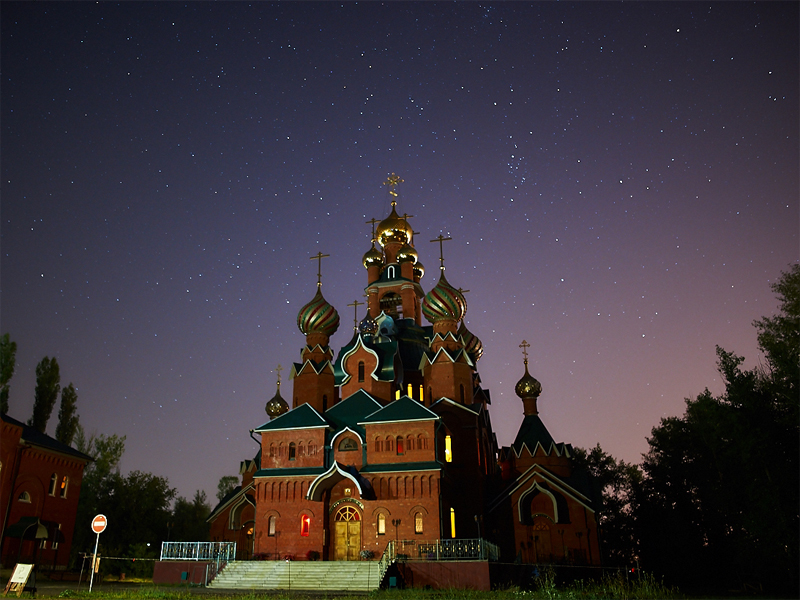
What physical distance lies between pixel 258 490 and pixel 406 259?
17933mm

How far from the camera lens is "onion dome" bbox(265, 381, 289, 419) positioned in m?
39.4

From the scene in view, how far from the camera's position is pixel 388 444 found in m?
27.1

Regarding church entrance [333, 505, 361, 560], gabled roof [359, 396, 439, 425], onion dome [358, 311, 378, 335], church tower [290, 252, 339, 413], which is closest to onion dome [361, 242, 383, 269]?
onion dome [358, 311, 378, 335]

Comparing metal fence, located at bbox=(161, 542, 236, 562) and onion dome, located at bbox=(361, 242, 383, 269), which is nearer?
metal fence, located at bbox=(161, 542, 236, 562)

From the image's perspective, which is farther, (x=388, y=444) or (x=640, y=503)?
(x=640, y=503)

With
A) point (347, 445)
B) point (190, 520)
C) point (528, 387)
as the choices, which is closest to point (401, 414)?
point (347, 445)

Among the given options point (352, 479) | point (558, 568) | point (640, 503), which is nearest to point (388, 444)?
point (352, 479)

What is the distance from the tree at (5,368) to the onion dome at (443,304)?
20140 mm

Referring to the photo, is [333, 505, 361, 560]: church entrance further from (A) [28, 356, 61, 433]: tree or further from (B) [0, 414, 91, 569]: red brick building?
(A) [28, 356, 61, 433]: tree

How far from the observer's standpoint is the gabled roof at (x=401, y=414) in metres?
26.8

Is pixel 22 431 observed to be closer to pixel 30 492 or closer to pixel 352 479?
pixel 30 492

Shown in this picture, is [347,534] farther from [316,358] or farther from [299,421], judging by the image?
[316,358]

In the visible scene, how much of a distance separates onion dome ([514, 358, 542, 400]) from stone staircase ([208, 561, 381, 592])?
18.2 m

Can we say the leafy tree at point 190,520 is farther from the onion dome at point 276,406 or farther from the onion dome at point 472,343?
the onion dome at point 472,343
